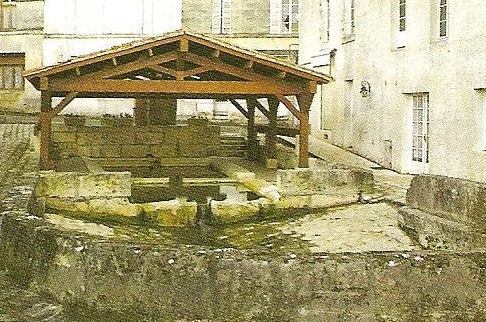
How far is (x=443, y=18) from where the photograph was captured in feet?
42.8

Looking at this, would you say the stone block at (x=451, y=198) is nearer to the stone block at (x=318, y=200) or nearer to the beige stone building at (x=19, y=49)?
the stone block at (x=318, y=200)

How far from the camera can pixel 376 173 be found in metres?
14.3

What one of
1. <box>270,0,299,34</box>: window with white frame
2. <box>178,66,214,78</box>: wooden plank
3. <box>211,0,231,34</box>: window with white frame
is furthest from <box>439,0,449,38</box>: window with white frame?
<box>211,0,231,34</box>: window with white frame

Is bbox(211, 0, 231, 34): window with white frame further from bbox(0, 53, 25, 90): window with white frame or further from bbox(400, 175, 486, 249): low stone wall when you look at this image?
bbox(400, 175, 486, 249): low stone wall

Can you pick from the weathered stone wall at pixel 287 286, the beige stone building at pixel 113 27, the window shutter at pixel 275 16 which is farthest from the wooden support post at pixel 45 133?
the window shutter at pixel 275 16

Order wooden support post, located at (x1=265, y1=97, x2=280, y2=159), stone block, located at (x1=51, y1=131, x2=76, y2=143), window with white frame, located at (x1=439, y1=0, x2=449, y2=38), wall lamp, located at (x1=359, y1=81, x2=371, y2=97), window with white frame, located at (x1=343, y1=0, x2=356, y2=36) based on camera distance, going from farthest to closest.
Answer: window with white frame, located at (x1=343, y1=0, x2=356, y2=36) → wall lamp, located at (x1=359, y1=81, x2=371, y2=97) → stone block, located at (x1=51, y1=131, x2=76, y2=143) → wooden support post, located at (x1=265, y1=97, x2=280, y2=159) → window with white frame, located at (x1=439, y1=0, x2=449, y2=38)

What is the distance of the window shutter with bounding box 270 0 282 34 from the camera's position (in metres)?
25.7

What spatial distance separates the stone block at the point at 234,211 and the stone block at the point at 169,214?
1.08 feet

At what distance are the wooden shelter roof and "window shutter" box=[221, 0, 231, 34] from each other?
14.2 metres

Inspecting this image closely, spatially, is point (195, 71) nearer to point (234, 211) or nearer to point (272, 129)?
point (234, 211)

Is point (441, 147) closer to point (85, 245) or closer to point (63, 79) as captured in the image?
point (63, 79)

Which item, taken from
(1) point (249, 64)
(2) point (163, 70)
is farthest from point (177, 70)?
(1) point (249, 64)

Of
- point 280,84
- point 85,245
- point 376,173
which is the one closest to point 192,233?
point 280,84

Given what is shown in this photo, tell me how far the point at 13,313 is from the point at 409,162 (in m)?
10.7
